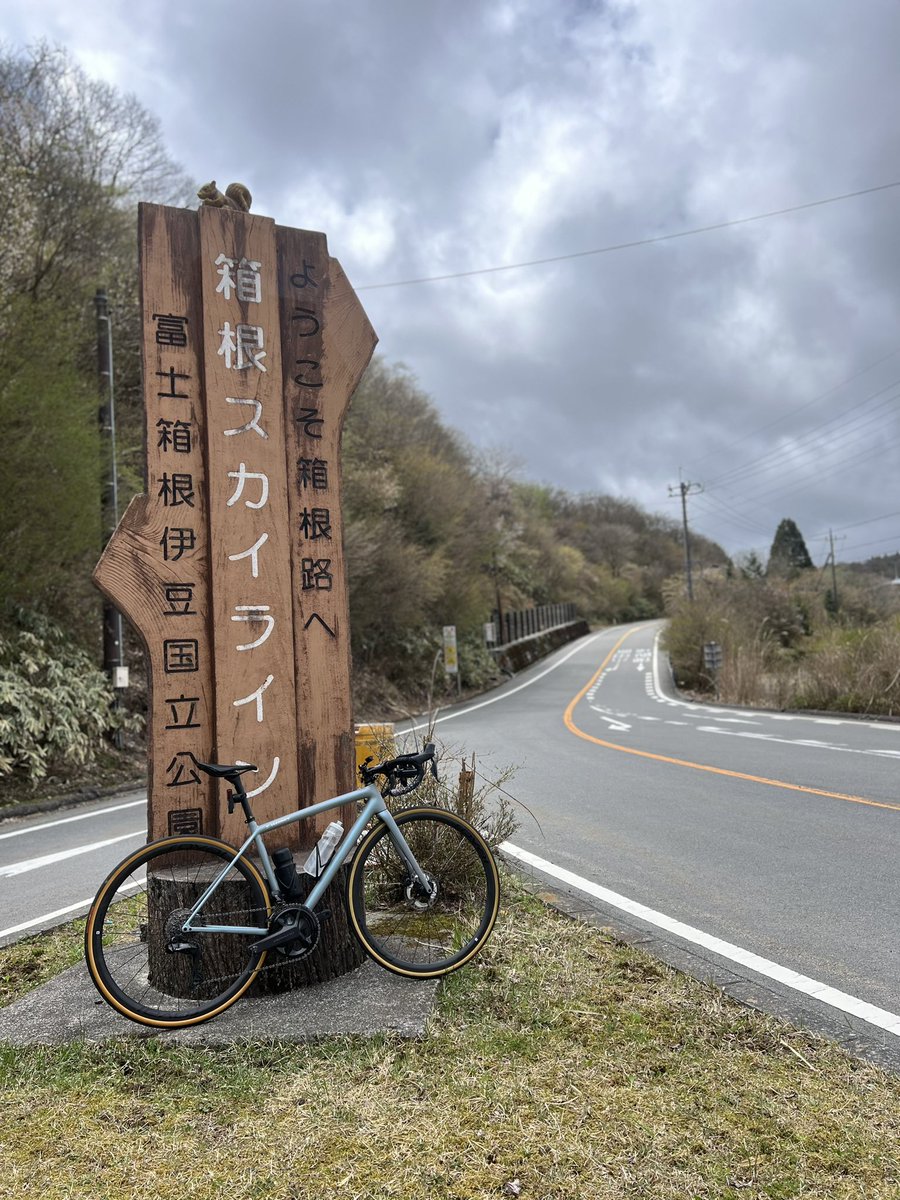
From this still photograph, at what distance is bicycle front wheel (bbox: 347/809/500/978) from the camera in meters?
3.58

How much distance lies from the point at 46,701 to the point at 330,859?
1119 centimetres

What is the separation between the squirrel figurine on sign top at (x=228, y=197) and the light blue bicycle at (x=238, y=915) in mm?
2604

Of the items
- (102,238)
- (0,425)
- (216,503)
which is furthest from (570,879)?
(102,238)

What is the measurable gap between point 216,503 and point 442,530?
1180 inches

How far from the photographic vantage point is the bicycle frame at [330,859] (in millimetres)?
3357

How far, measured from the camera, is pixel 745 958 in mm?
4176

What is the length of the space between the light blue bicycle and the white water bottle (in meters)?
0.04

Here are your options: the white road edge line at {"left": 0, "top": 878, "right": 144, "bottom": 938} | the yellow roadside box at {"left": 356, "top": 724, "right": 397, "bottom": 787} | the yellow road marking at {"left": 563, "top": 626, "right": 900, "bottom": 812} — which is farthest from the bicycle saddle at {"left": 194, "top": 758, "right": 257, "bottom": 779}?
the yellow road marking at {"left": 563, "top": 626, "right": 900, "bottom": 812}

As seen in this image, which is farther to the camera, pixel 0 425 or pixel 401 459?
pixel 401 459

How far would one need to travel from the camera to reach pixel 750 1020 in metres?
3.29

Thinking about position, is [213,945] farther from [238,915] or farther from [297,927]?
[297,927]

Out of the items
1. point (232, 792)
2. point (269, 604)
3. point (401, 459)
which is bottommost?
point (232, 792)

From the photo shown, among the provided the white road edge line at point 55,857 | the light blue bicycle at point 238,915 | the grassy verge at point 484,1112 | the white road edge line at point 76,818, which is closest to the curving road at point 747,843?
the grassy verge at point 484,1112

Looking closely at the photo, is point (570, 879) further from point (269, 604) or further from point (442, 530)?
point (442, 530)
